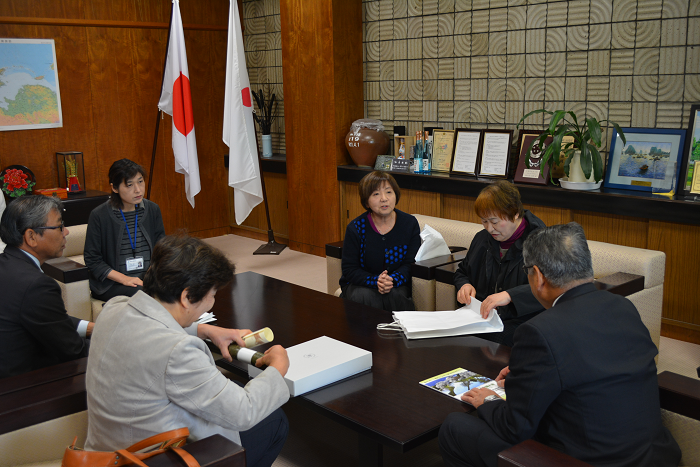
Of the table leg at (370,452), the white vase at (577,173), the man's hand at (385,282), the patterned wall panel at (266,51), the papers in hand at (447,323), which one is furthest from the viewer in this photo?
the patterned wall panel at (266,51)

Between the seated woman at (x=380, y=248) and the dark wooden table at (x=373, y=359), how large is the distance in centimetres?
35

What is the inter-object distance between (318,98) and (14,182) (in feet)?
9.02

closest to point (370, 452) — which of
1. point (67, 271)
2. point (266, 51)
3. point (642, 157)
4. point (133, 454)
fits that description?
point (133, 454)

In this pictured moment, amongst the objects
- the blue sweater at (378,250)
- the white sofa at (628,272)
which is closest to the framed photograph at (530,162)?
Answer: the white sofa at (628,272)

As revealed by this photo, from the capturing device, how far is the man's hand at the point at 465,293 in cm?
301

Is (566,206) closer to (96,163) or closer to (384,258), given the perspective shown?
(384,258)

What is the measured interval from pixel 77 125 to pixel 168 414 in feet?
17.1

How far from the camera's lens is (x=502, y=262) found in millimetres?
3078

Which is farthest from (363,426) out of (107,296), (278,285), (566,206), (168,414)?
(566,206)

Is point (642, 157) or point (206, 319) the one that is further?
point (642, 157)

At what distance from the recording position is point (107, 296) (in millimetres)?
3809

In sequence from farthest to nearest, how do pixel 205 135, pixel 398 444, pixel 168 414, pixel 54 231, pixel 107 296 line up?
pixel 205 135 < pixel 107 296 < pixel 54 231 < pixel 398 444 < pixel 168 414

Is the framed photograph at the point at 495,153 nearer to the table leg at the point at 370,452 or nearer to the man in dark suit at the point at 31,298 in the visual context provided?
the table leg at the point at 370,452

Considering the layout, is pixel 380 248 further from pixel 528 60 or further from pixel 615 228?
pixel 528 60
